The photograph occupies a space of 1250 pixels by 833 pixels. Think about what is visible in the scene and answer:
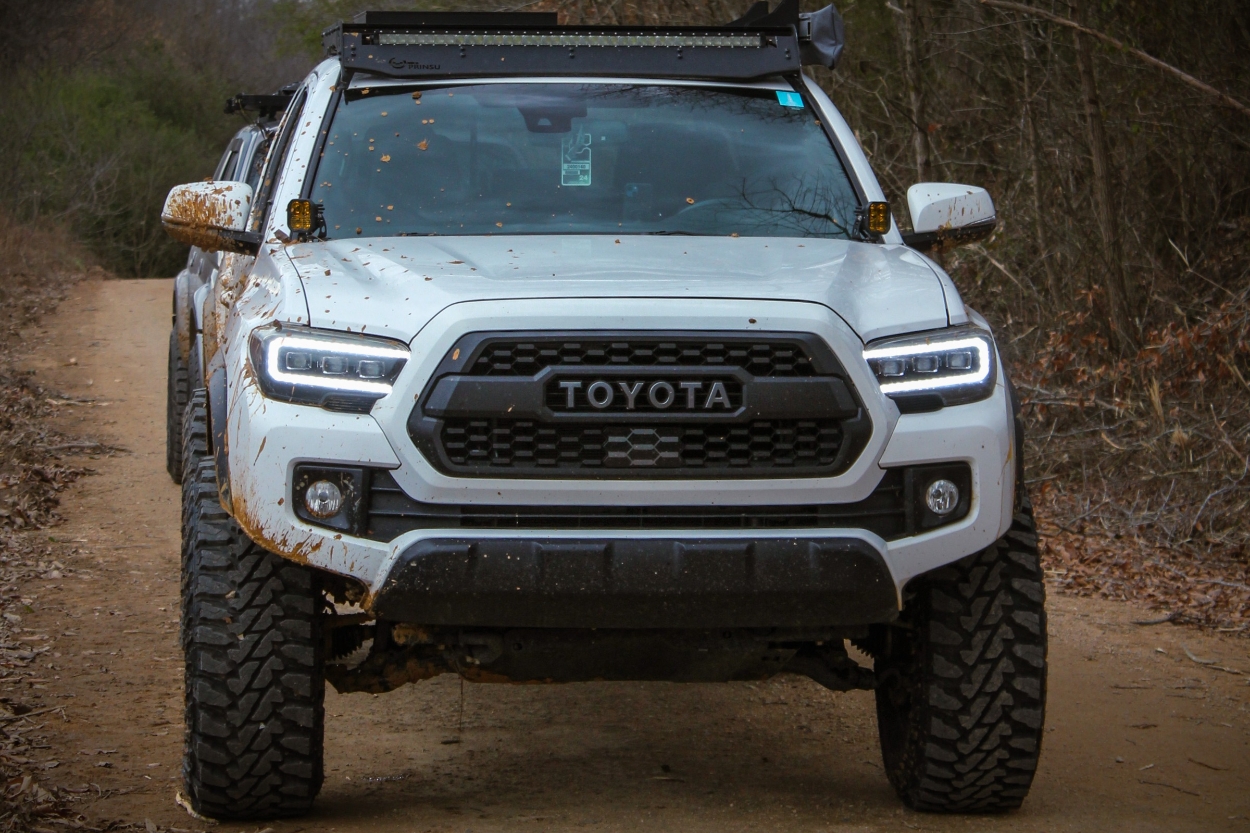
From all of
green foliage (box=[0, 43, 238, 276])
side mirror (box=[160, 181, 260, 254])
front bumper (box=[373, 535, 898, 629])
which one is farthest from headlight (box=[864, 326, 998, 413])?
green foliage (box=[0, 43, 238, 276])

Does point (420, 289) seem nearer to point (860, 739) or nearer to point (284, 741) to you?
point (284, 741)

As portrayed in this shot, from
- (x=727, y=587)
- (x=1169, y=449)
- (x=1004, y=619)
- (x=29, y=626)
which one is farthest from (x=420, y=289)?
(x=1169, y=449)

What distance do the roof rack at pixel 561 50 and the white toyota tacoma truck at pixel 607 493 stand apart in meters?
0.84

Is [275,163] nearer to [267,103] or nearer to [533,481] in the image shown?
[533,481]

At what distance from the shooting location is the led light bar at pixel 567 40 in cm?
491

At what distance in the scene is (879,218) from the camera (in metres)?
4.60

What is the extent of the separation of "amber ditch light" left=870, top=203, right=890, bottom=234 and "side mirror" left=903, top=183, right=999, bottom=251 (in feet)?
0.32

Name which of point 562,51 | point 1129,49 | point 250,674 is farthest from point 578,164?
point 1129,49

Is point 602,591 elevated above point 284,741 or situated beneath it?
elevated above

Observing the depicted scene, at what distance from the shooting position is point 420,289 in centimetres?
359

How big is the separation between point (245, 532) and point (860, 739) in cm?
221

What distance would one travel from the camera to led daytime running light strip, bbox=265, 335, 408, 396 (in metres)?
3.43

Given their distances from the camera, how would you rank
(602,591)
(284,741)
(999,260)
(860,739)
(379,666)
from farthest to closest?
(999,260), (860,739), (379,666), (284,741), (602,591)

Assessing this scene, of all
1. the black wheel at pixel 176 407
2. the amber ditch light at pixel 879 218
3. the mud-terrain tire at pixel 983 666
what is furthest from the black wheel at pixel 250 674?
the black wheel at pixel 176 407
